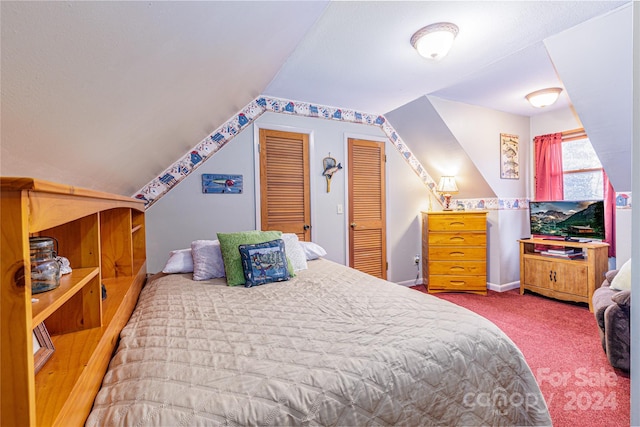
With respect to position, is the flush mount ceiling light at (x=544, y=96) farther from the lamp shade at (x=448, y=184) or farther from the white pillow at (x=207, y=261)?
the white pillow at (x=207, y=261)

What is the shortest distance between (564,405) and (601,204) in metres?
2.35

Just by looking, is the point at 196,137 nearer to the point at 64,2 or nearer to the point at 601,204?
→ the point at 64,2

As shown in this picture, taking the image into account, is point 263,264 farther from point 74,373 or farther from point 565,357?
point 565,357

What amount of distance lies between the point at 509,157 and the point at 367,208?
200 cm

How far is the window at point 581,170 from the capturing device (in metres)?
3.35

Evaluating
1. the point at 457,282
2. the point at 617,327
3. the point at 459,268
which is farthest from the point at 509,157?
the point at 617,327

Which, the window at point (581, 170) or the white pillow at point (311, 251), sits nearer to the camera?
the white pillow at point (311, 251)

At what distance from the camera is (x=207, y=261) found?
210cm

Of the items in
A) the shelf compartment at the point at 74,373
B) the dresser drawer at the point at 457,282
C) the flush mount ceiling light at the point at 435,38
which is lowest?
the dresser drawer at the point at 457,282

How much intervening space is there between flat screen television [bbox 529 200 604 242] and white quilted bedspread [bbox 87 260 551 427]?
2.75m

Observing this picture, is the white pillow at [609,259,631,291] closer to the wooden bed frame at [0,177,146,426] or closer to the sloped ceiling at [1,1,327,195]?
the sloped ceiling at [1,1,327,195]

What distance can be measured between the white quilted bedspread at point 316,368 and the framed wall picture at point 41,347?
0.61 ft

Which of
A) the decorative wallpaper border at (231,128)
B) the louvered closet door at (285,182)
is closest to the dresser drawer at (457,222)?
the decorative wallpaper border at (231,128)

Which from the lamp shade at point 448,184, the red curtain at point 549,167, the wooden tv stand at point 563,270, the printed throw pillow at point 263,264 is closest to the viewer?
the printed throw pillow at point 263,264
